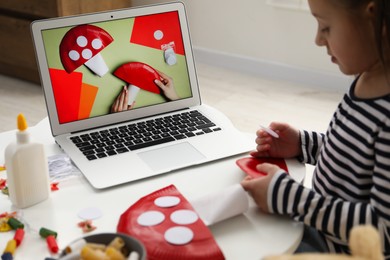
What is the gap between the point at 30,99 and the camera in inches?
105

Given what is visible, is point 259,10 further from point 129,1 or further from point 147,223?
point 147,223

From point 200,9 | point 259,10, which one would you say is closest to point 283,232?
point 259,10

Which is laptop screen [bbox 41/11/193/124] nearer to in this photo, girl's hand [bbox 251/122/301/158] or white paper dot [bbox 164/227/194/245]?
girl's hand [bbox 251/122/301/158]

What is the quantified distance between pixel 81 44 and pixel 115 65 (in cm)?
8

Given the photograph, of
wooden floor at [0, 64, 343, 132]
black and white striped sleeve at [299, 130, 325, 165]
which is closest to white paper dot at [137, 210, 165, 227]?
black and white striped sleeve at [299, 130, 325, 165]

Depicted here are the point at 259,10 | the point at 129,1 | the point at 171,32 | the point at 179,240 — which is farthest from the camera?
the point at 129,1

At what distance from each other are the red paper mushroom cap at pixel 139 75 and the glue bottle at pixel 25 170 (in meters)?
0.36

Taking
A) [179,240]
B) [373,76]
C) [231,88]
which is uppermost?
[373,76]

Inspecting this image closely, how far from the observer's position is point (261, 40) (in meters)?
2.92

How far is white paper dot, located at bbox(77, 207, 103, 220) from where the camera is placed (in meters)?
0.84

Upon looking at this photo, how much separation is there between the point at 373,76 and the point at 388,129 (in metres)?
0.12

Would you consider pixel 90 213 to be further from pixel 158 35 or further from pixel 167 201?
pixel 158 35

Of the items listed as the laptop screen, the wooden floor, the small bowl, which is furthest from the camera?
the wooden floor

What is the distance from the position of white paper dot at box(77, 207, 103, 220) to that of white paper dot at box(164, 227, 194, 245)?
5.4 inches
